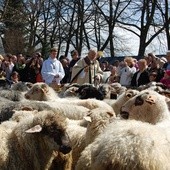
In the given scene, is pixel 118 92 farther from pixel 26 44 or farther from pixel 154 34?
pixel 26 44

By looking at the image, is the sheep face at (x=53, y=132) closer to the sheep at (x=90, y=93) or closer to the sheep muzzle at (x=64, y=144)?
the sheep muzzle at (x=64, y=144)

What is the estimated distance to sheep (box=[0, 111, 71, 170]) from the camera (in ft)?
17.2

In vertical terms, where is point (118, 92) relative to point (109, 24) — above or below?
below

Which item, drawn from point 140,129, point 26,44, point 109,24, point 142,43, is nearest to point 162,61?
point 140,129

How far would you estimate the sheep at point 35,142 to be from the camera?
5.24 meters

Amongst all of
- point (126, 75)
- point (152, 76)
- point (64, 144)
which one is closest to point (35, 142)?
point (64, 144)

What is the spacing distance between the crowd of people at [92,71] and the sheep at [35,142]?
206 inches

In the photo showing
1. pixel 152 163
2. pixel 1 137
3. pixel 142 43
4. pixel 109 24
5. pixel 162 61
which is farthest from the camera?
pixel 109 24

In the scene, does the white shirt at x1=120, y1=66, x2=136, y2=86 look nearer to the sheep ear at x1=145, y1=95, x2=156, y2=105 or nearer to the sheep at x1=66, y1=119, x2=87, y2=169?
the sheep ear at x1=145, y1=95, x2=156, y2=105

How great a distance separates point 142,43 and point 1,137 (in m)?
24.6

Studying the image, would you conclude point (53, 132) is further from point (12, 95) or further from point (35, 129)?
point (12, 95)

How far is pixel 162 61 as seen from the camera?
1286cm

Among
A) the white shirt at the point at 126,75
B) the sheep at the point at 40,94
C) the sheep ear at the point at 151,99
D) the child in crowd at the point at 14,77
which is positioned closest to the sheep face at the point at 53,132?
the sheep ear at the point at 151,99

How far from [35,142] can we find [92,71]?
6730 millimetres
